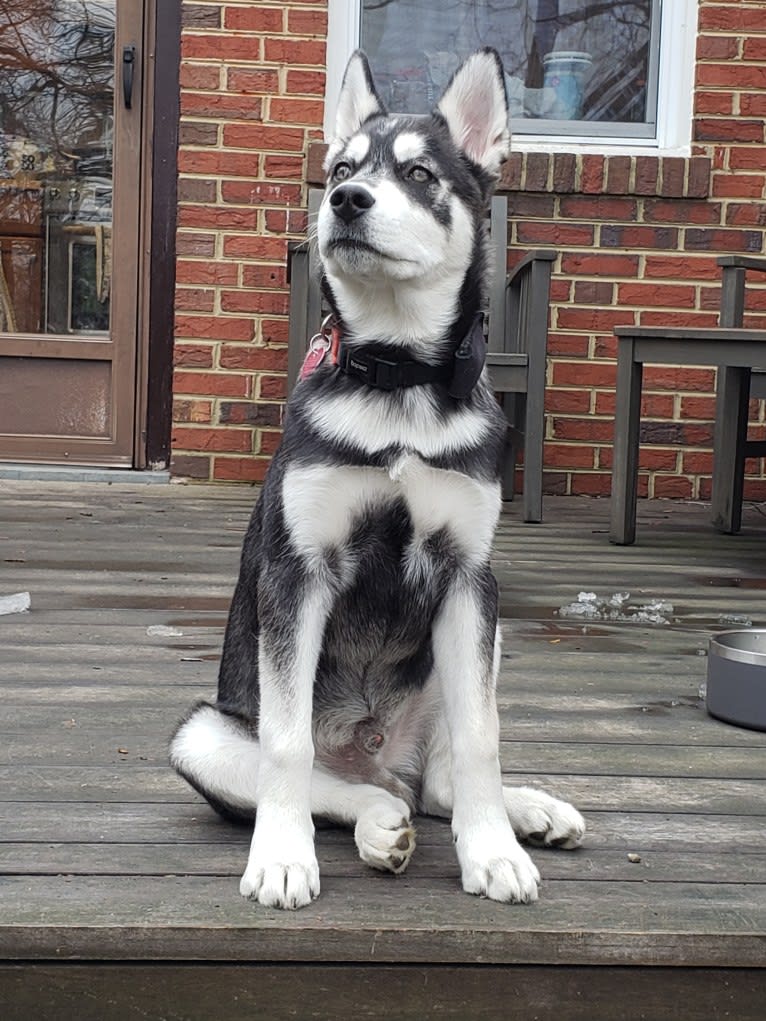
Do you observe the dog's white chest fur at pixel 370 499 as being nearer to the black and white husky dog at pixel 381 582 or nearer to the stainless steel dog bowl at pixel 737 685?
the black and white husky dog at pixel 381 582

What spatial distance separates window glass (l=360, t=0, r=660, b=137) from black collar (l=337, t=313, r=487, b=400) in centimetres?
457

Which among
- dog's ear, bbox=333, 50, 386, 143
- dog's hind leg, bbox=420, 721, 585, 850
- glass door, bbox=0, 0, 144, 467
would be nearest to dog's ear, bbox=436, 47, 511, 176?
dog's ear, bbox=333, 50, 386, 143

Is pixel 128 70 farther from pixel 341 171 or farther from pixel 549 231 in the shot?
pixel 341 171

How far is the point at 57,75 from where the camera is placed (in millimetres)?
6395

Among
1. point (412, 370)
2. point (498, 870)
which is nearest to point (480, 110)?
point (412, 370)

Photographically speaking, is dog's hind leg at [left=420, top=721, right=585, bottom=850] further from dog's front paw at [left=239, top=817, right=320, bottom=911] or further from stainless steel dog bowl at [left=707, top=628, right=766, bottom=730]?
stainless steel dog bowl at [left=707, top=628, right=766, bottom=730]

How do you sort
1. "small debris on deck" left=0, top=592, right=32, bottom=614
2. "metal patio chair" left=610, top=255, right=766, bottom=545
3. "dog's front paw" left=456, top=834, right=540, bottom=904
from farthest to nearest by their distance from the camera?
"metal patio chair" left=610, top=255, right=766, bottom=545 → "small debris on deck" left=0, top=592, right=32, bottom=614 → "dog's front paw" left=456, top=834, right=540, bottom=904

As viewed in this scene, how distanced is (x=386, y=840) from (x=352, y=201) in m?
0.94

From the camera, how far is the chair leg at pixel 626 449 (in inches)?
206

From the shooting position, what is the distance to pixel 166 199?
6.38 meters

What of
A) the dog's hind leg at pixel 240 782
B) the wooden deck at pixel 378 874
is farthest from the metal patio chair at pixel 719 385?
the dog's hind leg at pixel 240 782

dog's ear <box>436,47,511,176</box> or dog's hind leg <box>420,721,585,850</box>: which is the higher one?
dog's ear <box>436,47,511,176</box>

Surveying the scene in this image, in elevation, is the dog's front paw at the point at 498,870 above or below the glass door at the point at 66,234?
below

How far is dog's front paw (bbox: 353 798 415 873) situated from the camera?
1.91m
